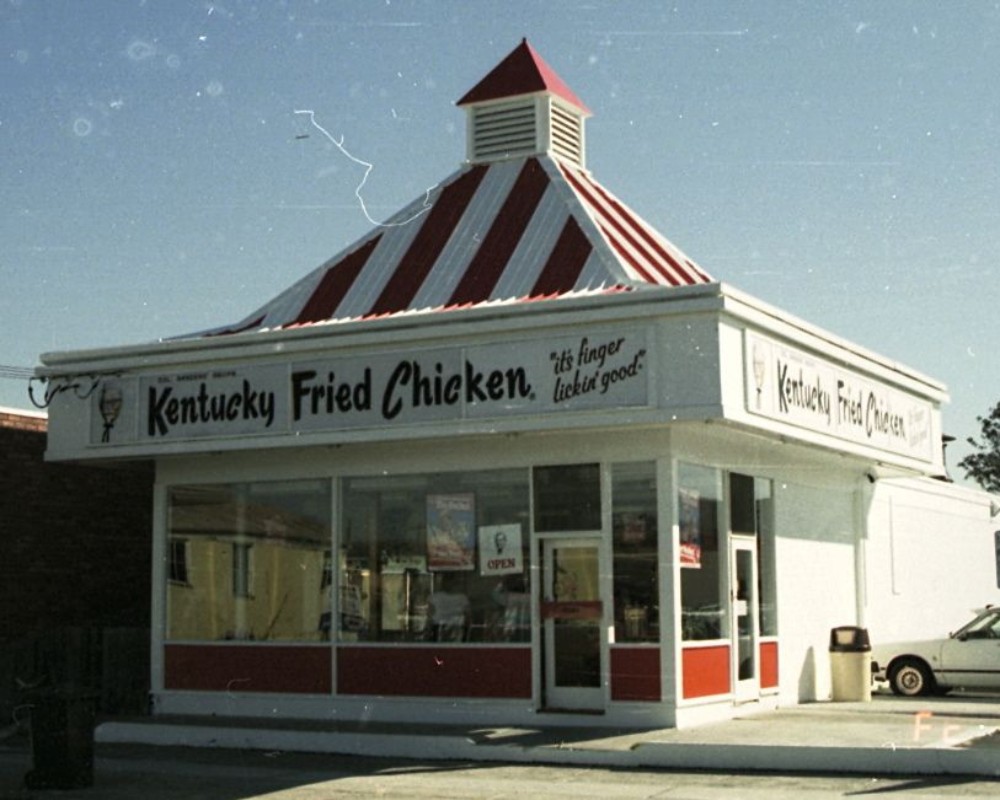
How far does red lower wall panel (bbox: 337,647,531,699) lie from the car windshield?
847cm

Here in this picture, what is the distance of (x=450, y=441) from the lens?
1978cm

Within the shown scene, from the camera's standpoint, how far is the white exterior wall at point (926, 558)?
2628 cm

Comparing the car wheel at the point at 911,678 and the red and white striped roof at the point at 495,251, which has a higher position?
the red and white striped roof at the point at 495,251

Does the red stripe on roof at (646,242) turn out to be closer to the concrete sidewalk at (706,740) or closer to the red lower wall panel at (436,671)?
the red lower wall panel at (436,671)

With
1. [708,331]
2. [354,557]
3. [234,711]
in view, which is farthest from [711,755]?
[234,711]

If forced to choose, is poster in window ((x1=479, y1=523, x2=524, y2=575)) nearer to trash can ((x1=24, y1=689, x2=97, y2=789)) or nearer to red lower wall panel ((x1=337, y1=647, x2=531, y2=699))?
red lower wall panel ((x1=337, y1=647, x2=531, y2=699))

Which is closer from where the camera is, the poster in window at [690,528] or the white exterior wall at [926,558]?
the poster in window at [690,528]

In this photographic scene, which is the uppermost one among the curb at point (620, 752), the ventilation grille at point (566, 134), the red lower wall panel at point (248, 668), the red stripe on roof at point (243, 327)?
the ventilation grille at point (566, 134)

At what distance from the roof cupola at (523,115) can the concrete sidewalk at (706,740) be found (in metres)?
9.02

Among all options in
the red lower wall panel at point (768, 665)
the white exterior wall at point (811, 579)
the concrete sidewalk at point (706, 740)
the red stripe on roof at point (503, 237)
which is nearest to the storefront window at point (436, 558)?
the concrete sidewalk at point (706, 740)

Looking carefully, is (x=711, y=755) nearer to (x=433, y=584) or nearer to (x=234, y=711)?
(x=433, y=584)

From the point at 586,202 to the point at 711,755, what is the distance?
8.92 m

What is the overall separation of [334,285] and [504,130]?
12.1 feet

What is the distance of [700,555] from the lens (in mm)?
19234
